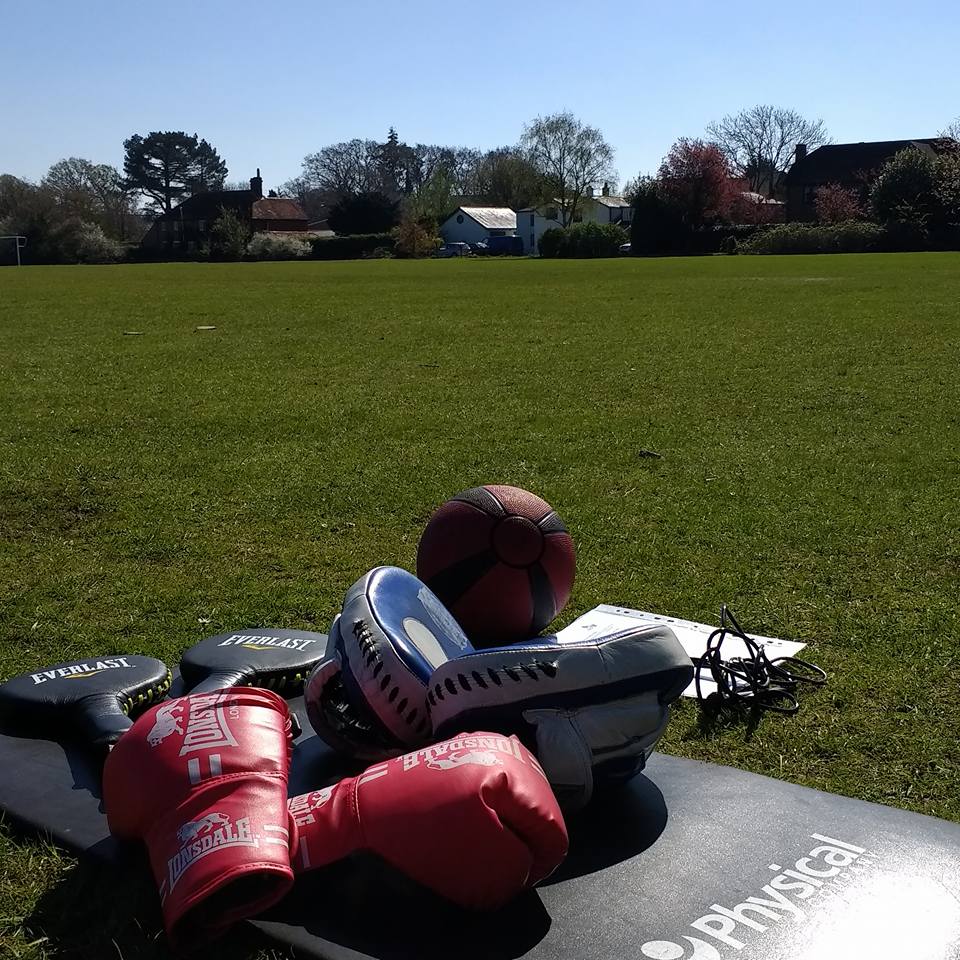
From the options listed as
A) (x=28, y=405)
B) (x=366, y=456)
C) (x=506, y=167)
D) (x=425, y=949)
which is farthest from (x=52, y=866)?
(x=506, y=167)

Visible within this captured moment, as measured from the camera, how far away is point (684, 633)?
14.4 ft

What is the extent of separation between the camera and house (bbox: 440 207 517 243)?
318ft

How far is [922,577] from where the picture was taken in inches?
196

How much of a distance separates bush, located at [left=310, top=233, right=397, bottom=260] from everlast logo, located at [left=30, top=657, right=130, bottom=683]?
6886 cm

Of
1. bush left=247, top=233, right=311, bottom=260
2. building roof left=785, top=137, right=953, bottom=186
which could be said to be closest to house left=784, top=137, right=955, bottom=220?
building roof left=785, top=137, right=953, bottom=186

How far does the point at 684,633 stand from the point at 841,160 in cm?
9272

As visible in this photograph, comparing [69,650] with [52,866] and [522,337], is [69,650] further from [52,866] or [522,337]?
[522,337]

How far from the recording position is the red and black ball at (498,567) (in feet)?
13.6

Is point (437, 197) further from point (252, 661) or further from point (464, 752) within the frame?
point (464, 752)

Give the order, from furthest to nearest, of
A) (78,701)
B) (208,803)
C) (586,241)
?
(586,241) < (78,701) < (208,803)

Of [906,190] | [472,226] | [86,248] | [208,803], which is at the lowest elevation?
[208,803]

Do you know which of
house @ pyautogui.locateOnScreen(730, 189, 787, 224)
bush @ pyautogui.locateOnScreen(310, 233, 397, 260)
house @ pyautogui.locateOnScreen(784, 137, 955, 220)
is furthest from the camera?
house @ pyautogui.locateOnScreen(784, 137, 955, 220)

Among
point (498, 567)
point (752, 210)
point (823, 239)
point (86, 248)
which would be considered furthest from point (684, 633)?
point (752, 210)

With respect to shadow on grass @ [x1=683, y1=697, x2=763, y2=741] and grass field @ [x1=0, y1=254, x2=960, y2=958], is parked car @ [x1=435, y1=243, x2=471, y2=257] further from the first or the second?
shadow on grass @ [x1=683, y1=697, x2=763, y2=741]
